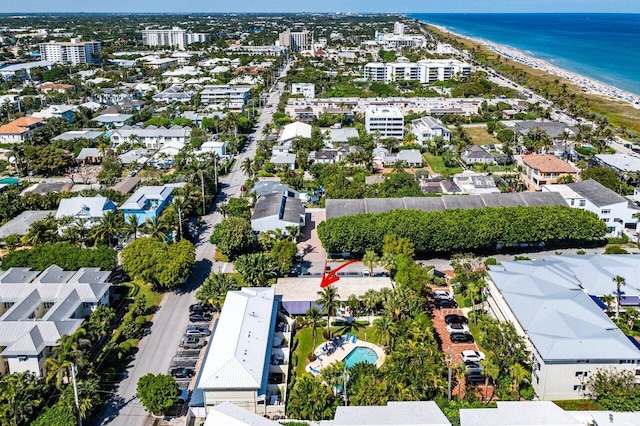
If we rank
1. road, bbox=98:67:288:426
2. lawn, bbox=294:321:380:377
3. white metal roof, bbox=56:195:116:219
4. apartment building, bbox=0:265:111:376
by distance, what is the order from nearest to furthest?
road, bbox=98:67:288:426
apartment building, bbox=0:265:111:376
lawn, bbox=294:321:380:377
white metal roof, bbox=56:195:116:219

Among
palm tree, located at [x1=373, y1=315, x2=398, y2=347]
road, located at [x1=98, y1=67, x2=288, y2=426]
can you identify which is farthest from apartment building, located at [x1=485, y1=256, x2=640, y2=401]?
road, located at [x1=98, y1=67, x2=288, y2=426]

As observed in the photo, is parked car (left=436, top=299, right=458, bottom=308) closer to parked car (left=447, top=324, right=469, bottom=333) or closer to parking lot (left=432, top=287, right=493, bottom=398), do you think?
parking lot (left=432, top=287, right=493, bottom=398)

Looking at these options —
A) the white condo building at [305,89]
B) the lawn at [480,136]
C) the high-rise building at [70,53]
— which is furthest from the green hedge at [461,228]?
the high-rise building at [70,53]

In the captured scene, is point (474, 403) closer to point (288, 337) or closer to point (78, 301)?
point (288, 337)

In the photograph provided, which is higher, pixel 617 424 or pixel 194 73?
pixel 194 73

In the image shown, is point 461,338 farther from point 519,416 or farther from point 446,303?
point 519,416


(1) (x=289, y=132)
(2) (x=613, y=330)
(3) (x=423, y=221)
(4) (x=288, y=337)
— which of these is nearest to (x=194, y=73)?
(1) (x=289, y=132)
